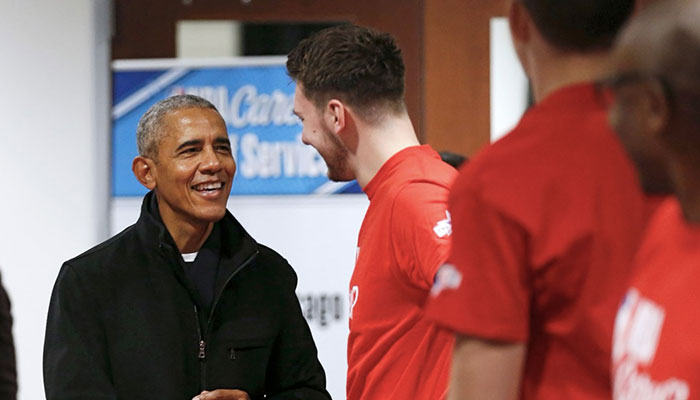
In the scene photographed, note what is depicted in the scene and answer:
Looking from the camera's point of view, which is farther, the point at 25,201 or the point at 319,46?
the point at 25,201

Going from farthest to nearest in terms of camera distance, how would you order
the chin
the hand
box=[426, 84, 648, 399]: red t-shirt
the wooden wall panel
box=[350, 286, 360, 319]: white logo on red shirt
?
the wooden wall panel, the chin, the hand, box=[350, 286, 360, 319]: white logo on red shirt, box=[426, 84, 648, 399]: red t-shirt

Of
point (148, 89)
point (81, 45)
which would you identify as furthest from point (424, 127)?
point (81, 45)

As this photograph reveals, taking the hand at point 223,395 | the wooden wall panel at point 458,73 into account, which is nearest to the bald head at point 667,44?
the hand at point 223,395

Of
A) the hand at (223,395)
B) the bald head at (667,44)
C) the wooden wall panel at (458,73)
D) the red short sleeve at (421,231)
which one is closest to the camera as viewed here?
the bald head at (667,44)

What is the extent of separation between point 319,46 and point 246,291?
0.55m

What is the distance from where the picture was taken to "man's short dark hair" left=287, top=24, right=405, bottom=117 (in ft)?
6.60

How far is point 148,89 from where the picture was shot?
3461mm

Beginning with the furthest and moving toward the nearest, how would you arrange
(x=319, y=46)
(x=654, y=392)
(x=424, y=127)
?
1. (x=424, y=127)
2. (x=319, y=46)
3. (x=654, y=392)

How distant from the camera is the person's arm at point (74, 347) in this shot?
1.94 meters

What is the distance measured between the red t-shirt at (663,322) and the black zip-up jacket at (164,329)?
1225mm

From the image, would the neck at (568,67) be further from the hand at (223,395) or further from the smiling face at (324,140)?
the hand at (223,395)

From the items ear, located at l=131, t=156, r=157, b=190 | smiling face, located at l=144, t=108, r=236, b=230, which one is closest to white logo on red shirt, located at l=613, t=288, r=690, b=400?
smiling face, located at l=144, t=108, r=236, b=230

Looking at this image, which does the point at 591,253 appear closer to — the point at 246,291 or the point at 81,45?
the point at 246,291

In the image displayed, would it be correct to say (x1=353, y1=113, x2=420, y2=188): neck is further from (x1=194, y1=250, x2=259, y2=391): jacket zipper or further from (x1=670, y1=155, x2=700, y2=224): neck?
(x1=670, y1=155, x2=700, y2=224): neck
